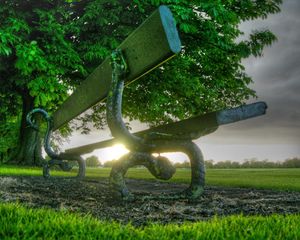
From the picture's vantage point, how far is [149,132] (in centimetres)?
283

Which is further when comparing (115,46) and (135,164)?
(115,46)

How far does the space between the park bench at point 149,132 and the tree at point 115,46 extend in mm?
7315

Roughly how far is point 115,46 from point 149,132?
9507mm

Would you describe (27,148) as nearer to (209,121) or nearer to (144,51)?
(209,121)

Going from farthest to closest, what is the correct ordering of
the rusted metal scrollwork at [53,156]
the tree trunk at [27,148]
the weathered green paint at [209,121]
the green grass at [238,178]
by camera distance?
the tree trunk at [27,148] < the green grass at [238,178] < the rusted metal scrollwork at [53,156] < the weathered green paint at [209,121]

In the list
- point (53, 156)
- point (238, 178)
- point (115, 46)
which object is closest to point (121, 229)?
point (53, 156)

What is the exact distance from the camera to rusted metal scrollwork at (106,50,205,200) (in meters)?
2.64

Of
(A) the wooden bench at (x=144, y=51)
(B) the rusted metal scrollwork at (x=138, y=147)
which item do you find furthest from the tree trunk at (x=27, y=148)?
(B) the rusted metal scrollwork at (x=138, y=147)

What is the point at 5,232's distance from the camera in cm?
193

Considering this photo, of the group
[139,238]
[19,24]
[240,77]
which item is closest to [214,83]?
[240,77]

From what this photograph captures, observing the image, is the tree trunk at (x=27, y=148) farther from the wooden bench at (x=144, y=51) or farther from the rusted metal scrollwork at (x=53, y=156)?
the wooden bench at (x=144, y=51)


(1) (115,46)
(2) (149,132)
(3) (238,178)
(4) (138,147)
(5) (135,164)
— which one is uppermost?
(1) (115,46)

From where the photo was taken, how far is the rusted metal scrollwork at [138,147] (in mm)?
2639

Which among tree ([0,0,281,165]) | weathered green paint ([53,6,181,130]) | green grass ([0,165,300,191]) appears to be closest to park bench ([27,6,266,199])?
weathered green paint ([53,6,181,130])
